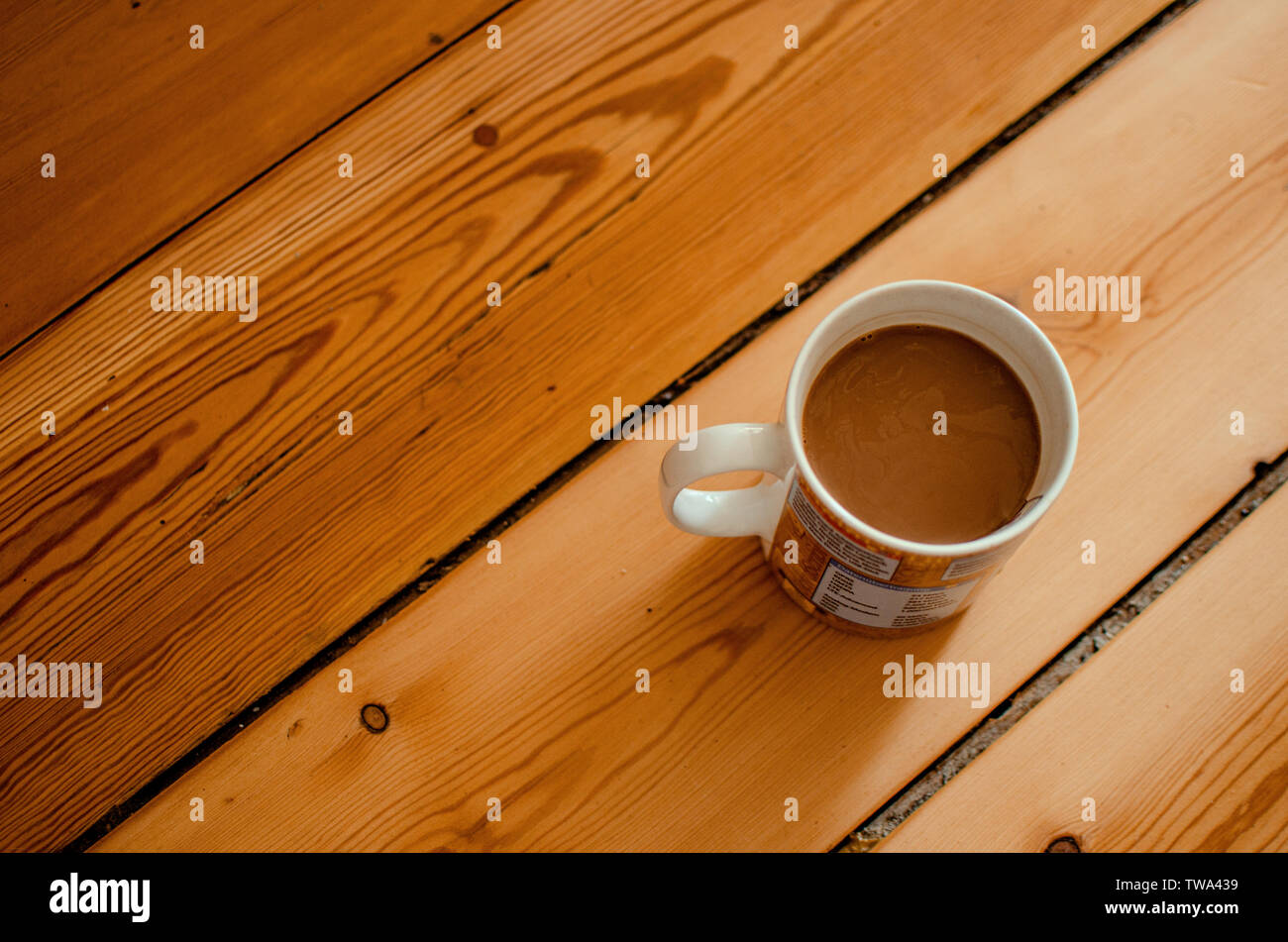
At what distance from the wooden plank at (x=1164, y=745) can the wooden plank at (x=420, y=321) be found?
0.30 metres

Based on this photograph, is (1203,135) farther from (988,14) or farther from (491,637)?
(491,637)

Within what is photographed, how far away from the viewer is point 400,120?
63cm

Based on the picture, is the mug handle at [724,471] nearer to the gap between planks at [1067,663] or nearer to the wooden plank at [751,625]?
the wooden plank at [751,625]

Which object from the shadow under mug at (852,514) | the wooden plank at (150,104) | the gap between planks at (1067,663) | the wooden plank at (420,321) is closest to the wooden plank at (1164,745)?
the gap between planks at (1067,663)

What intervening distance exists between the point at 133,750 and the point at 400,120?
444 mm

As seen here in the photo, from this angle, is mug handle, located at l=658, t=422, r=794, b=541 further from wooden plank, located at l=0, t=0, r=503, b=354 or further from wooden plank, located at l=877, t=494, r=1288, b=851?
wooden plank, located at l=0, t=0, r=503, b=354

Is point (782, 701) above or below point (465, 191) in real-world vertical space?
below

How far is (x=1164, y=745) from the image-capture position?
1.76 feet

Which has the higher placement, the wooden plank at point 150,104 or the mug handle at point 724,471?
the wooden plank at point 150,104

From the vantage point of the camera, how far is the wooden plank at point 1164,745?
Result: 0.53 meters

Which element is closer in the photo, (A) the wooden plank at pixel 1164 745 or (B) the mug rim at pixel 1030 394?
(B) the mug rim at pixel 1030 394

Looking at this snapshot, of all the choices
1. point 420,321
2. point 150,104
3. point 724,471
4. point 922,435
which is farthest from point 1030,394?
point 150,104
